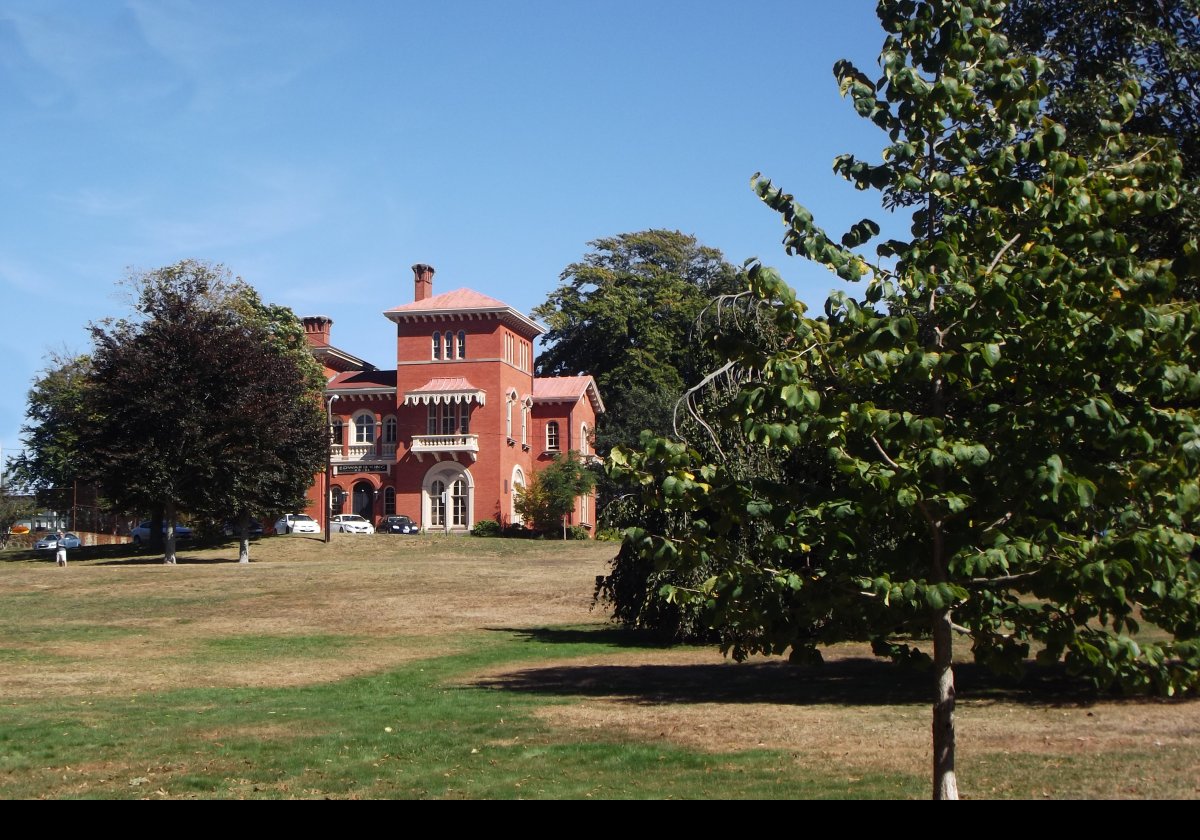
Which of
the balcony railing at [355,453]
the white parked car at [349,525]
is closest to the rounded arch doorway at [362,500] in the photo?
the balcony railing at [355,453]

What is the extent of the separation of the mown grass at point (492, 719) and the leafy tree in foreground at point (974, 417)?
12.6 feet

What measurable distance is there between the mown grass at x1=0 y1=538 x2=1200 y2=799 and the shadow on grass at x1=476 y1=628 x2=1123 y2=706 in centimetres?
9

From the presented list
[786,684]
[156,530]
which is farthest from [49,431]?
[786,684]

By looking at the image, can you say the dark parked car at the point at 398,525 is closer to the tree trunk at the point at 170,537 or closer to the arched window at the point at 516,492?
the arched window at the point at 516,492

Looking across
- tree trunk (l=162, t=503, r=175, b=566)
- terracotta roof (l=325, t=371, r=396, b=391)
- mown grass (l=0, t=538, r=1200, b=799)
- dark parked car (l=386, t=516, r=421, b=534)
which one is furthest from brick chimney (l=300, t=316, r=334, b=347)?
mown grass (l=0, t=538, r=1200, b=799)

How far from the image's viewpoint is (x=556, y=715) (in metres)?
15.3

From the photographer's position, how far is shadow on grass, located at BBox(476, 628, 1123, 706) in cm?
1639

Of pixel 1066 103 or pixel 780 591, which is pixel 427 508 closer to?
pixel 1066 103

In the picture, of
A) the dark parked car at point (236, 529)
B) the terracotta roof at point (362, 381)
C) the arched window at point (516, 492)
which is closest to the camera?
the dark parked car at point (236, 529)

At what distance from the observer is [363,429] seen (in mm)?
69750

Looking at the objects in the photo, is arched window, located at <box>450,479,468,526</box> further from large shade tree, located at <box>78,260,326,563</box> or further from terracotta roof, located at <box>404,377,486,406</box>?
large shade tree, located at <box>78,260,326,563</box>

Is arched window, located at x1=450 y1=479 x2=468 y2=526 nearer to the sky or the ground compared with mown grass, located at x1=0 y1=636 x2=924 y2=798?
nearer to the sky

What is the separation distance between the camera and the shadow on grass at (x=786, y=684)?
1639cm

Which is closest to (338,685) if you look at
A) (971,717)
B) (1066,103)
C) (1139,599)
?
(971,717)
